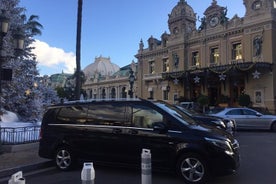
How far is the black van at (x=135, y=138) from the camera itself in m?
→ 6.89

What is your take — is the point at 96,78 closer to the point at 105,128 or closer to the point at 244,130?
the point at 244,130

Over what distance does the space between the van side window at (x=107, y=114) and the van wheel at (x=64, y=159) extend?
3.27 ft

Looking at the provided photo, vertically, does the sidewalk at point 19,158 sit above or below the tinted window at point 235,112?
below

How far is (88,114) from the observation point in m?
8.42

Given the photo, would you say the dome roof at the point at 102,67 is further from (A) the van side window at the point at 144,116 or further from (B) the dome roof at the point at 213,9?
(A) the van side window at the point at 144,116

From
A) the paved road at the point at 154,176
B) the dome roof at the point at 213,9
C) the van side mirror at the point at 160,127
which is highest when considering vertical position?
the dome roof at the point at 213,9

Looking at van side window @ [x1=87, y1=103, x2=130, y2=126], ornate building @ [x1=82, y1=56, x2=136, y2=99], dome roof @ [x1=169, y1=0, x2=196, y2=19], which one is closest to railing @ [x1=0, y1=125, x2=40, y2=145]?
van side window @ [x1=87, y1=103, x2=130, y2=126]

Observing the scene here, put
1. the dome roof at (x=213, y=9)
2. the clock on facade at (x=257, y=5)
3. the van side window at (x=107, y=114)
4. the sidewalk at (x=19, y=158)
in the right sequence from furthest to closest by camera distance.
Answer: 1. the dome roof at (x=213, y=9)
2. the clock on facade at (x=257, y=5)
3. the sidewalk at (x=19, y=158)
4. the van side window at (x=107, y=114)

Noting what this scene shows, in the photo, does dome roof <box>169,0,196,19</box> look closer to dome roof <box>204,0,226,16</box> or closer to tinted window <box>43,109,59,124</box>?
dome roof <box>204,0,226,16</box>

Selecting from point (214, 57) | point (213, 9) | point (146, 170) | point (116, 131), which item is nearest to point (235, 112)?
point (116, 131)

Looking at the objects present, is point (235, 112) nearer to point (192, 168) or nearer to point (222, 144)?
point (222, 144)

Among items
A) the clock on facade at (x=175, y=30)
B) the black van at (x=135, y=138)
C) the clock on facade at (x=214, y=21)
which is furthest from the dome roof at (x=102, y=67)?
the black van at (x=135, y=138)

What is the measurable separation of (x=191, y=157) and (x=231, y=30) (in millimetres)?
31536

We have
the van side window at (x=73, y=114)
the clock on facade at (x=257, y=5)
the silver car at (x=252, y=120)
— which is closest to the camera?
the van side window at (x=73, y=114)
